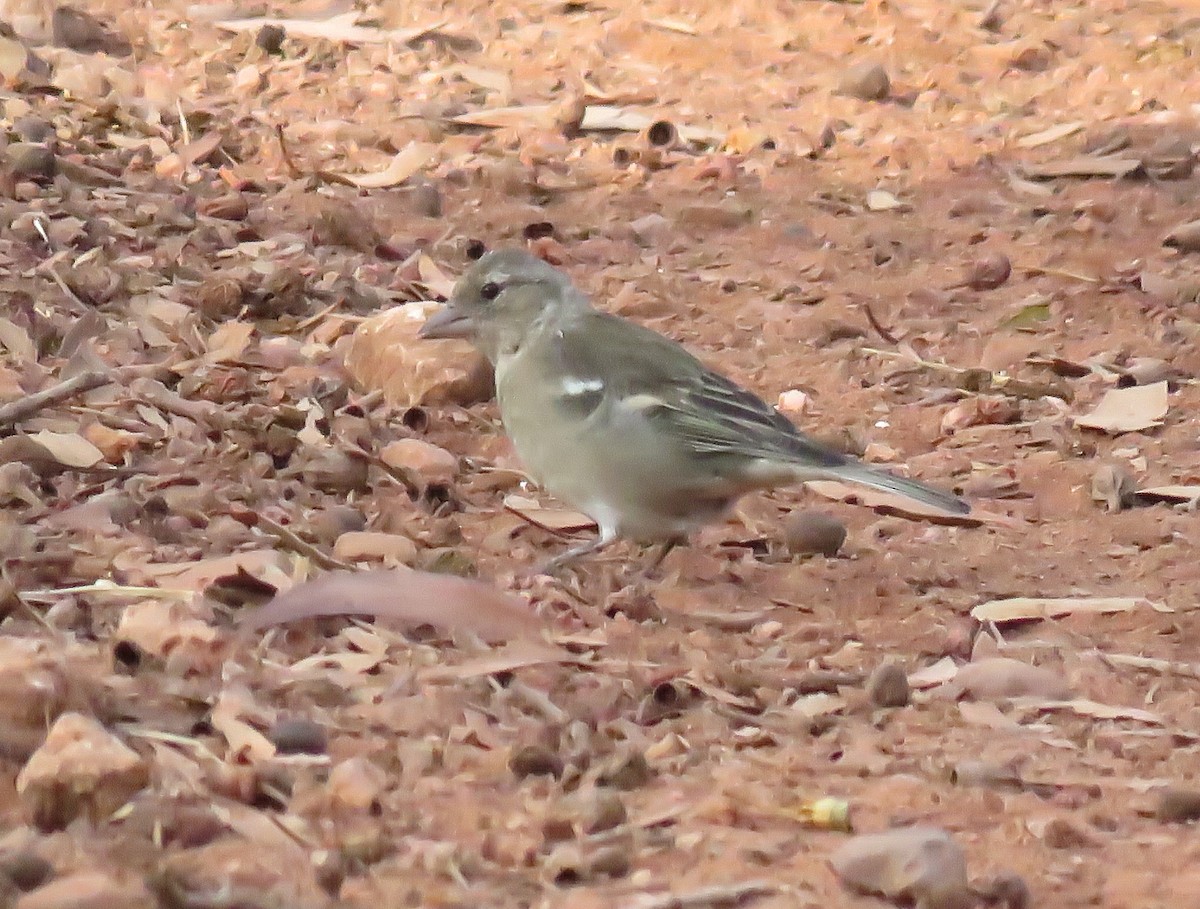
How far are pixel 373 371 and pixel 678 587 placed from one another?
4.89 feet

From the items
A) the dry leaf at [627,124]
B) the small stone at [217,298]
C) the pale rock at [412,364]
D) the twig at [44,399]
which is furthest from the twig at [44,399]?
the dry leaf at [627,124]

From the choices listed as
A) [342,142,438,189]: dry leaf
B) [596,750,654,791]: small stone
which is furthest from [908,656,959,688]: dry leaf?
[342,142,438,189]: dry leaf

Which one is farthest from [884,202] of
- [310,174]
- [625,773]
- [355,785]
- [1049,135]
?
[355,785]

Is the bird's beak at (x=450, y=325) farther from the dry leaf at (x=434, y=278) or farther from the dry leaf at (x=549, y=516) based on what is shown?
the dry leaf at (x=434, y=278)

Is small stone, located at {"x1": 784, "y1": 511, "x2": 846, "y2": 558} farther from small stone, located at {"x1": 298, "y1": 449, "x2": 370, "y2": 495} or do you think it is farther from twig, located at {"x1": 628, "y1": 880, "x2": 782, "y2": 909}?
twig, located at {"x1": 628, "y1": 880, "x2": 782, "y2": 909}

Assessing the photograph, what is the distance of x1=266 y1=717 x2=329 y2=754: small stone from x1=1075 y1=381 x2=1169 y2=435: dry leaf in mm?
3371

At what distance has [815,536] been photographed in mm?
4758

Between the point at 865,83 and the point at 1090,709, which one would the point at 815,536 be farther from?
the point at 865,83

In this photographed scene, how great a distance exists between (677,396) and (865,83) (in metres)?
4.37

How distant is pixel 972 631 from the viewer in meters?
4.23

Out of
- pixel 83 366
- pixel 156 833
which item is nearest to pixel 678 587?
pixel 83 366

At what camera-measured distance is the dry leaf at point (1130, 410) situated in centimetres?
571

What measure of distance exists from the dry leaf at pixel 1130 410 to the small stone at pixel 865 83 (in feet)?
10.2

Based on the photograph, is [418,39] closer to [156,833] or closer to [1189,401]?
[1189,401]
